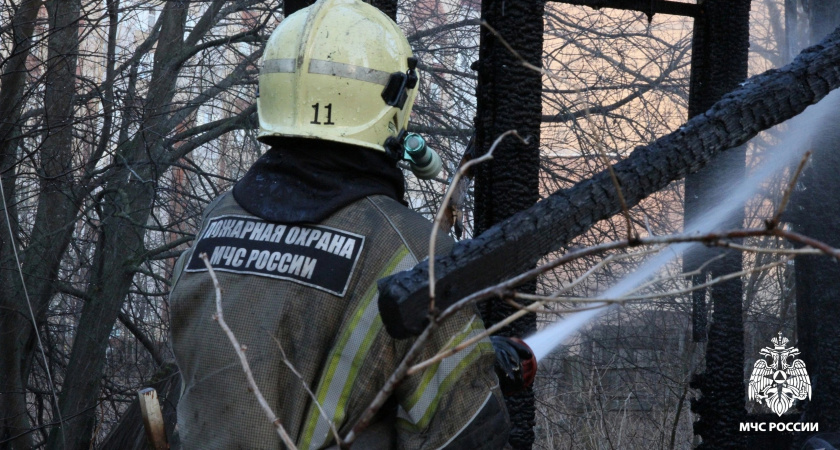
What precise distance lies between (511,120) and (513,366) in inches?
48.0

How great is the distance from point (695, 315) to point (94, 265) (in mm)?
5211

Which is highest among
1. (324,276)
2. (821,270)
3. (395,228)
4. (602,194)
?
(821,270)

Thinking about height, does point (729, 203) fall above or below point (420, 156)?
above

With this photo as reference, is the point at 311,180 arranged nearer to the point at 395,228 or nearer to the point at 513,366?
the point at 395,228

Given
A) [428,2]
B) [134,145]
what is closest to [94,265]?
[134,145]

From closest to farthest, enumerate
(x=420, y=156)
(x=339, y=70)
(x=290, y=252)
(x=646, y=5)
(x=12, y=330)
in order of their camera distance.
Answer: (x=290, y=252), (x=339, y=70), (x=420, y=156), (x=646, y=5), (x=12, y=330)

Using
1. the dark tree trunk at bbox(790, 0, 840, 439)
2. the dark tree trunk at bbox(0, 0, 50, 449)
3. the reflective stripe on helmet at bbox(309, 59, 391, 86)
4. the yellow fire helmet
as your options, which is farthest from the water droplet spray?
the dark tree trunk at bbox(0, 0, 50, 449)

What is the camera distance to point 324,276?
237 cm

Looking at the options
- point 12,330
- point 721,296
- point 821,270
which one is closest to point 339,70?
point 721,296

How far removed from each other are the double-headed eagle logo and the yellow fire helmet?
114 inches

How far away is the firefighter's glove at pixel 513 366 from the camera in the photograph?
258 centimetres

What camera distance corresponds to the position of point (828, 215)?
4.55 meters

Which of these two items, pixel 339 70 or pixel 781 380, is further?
pixel 781 380

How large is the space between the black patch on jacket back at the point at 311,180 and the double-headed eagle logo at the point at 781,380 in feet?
9.30
